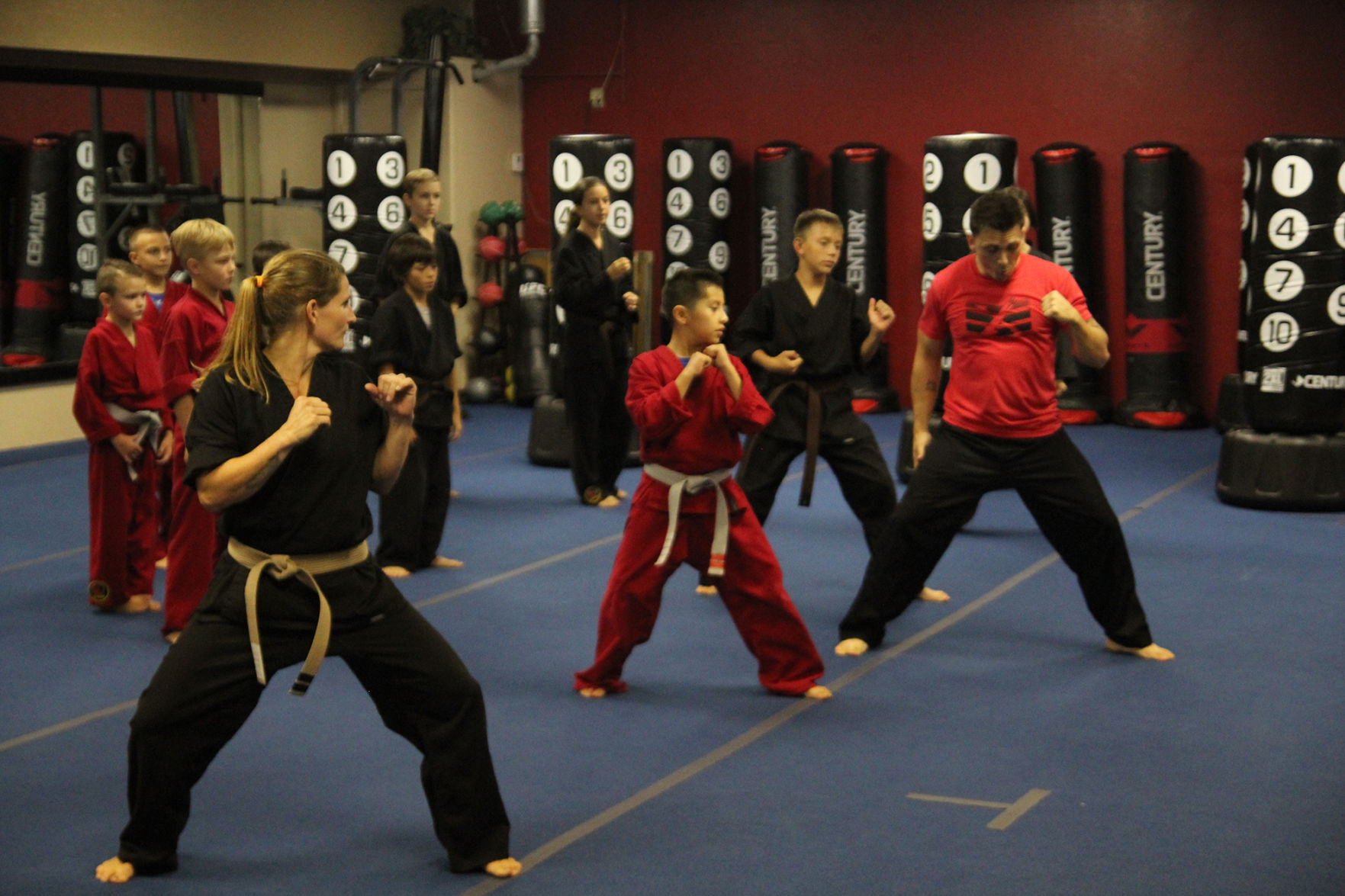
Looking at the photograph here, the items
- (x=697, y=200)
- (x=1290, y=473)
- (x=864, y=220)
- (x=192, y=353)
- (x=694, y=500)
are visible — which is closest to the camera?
(x=694, y=500)

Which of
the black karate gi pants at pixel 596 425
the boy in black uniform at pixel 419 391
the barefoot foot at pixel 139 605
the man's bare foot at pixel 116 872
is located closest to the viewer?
the man's bare foot at pixel 116 872

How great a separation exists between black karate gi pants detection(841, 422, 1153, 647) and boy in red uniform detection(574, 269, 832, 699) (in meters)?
0.56

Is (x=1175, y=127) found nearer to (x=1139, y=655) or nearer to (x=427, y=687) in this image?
(x=1139, y=655)

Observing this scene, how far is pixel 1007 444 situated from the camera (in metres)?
4.77

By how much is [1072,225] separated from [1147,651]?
572 centimetres

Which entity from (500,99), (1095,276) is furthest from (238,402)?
(500,99)

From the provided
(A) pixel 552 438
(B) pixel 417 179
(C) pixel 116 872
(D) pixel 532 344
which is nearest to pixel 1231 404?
(A) pixel 552 438

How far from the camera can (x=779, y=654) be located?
453cm

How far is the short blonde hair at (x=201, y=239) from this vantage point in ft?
15.6

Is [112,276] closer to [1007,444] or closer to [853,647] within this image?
[853,647]

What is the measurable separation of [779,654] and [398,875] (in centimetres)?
156

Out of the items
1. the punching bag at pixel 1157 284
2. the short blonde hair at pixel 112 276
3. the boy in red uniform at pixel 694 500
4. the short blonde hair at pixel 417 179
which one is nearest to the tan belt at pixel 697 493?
the boy in red uniform at pixel 694 500

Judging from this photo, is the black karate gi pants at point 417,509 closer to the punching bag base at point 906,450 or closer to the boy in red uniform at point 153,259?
the boy in red uniform at point 153,259

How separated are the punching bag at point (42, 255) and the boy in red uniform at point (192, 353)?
5.26m
